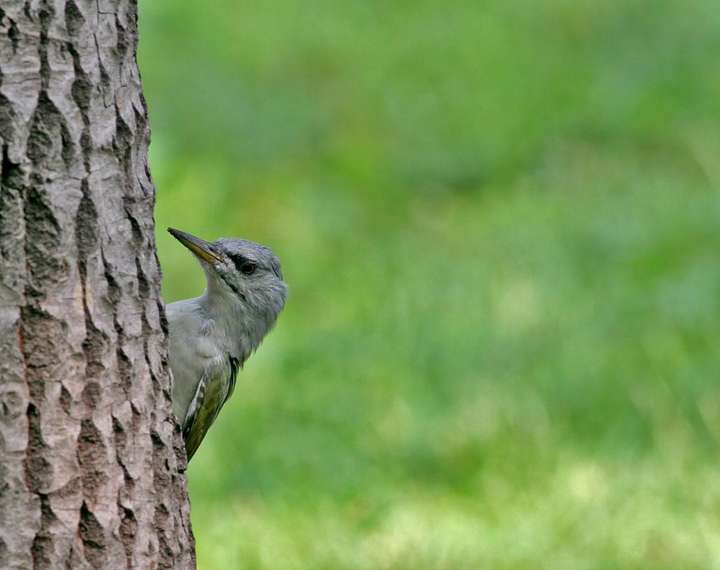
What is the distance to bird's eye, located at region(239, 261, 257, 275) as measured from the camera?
5.39 m

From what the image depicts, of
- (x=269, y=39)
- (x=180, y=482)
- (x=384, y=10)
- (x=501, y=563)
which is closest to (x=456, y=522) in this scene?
(x=501, y=563)

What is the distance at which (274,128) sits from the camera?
36.4ft

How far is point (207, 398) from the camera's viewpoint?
514cm

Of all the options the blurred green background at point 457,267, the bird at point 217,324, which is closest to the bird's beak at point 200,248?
the bird at point 217,324

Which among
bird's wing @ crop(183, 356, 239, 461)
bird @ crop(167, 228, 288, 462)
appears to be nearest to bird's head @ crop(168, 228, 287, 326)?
bird @ crop(167, 228, 288, 462)

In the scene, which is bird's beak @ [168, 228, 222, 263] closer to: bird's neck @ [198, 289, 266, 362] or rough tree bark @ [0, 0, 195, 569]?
bird's neck @ [198, 289, 266, 362]

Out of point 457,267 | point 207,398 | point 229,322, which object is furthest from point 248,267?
point 457,267

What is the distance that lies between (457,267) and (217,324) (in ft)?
13.0

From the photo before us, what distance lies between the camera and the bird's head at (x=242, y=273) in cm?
534

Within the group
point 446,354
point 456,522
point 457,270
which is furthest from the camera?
point 457,270

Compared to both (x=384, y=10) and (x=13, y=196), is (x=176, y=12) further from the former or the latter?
(x=13, y=196)

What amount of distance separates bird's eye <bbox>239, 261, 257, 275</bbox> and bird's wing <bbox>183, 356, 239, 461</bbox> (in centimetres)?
35

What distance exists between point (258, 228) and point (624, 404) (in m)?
3.39

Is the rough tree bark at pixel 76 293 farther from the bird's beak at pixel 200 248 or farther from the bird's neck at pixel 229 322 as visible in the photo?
the bird's neck at pixel 229 322
